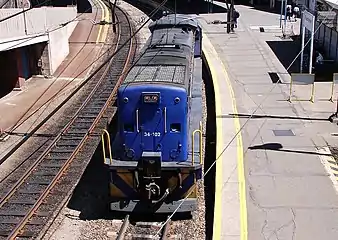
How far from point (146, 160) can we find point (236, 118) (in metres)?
6.43

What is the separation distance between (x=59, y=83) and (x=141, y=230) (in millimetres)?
14059

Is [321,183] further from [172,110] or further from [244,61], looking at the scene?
[244,61]

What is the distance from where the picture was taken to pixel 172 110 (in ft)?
38.8

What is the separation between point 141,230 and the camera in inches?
465

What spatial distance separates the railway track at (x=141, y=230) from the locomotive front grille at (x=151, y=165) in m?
1.14

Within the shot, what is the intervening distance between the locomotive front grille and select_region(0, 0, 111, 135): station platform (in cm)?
806

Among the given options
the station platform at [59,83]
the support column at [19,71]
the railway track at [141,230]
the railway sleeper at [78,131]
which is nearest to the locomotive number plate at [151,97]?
the railway track at [141,230]

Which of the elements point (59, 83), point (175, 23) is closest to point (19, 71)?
point (59, 83)

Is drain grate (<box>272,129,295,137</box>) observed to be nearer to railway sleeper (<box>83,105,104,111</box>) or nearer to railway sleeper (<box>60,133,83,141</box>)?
railway sleeper (<box>60,133,83,141</box>)

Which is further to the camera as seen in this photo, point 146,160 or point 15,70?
point 15,70

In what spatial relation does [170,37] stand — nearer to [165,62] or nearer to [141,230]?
[165,62]

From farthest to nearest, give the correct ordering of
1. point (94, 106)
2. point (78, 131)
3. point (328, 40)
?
point (328, 40), point (94, 106), point (78, 131)

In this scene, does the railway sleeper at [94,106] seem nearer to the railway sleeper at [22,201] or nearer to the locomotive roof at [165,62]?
the locomotive roof at [165,62]

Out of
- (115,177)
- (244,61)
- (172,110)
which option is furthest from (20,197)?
(244,61)
